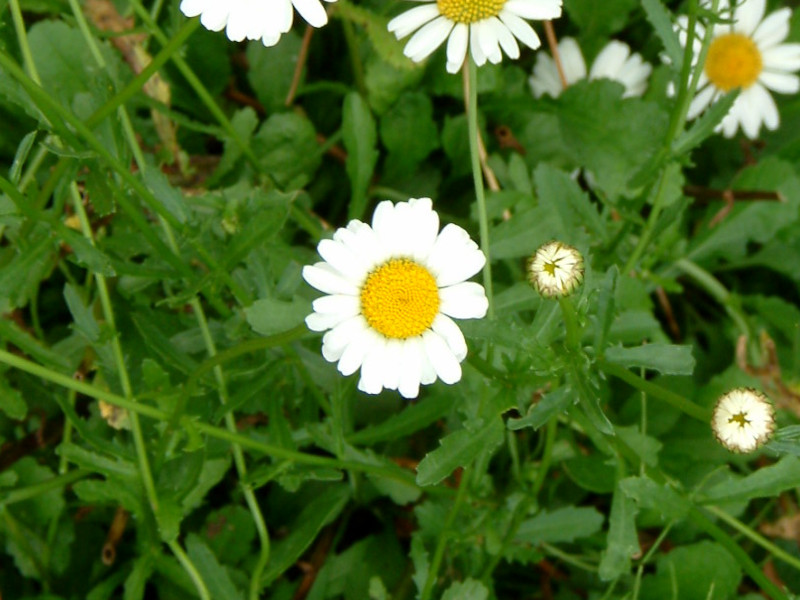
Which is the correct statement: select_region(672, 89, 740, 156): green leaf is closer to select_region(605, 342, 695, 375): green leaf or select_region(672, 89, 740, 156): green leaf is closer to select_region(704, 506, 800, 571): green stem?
select_region(605, 342, 695, 375): green leaf

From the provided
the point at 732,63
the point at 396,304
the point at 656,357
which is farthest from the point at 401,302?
the point at 732,63

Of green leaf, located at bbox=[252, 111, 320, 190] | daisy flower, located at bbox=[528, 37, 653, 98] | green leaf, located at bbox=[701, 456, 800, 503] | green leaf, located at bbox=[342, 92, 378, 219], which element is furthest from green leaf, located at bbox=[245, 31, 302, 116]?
green leaf, located at bbox=[701, 456, 800, 503]

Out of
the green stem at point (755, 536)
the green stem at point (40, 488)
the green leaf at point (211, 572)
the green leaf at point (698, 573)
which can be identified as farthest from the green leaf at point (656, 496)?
the green stem at point (40, 488)

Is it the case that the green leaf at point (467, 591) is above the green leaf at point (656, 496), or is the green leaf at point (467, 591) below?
below

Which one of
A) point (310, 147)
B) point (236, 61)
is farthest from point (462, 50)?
point (236, 61)

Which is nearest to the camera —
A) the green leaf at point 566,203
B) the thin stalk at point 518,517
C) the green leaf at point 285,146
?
the thin stalk at point 518,517

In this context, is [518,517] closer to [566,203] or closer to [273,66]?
[566,203]

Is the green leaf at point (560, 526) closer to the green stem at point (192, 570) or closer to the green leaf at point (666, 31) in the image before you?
the green stem at point (192, 570)
